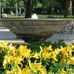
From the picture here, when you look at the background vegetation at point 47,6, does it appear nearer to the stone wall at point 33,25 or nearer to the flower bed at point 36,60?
the stone wall at point 33,25

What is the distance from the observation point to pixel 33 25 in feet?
42.5

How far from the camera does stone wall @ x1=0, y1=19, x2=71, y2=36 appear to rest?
12.9 meters

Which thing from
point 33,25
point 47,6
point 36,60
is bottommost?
point 47,6

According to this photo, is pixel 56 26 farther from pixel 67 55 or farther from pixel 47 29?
pixel 67 55

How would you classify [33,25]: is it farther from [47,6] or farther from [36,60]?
[47,6]

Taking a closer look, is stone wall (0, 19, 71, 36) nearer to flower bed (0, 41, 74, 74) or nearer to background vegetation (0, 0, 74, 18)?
flower bed (0, 41, 74, 74)

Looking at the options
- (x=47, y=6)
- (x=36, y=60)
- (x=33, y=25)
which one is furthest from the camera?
(x=47, y=6)

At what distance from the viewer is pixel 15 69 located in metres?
5.08

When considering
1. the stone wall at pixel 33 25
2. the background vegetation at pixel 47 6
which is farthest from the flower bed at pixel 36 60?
the background vegetation at pixel 47 6

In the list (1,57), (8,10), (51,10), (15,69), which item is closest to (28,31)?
(1,57)

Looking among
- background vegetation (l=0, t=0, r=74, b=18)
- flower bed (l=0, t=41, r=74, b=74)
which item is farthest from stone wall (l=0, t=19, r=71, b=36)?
background vegetation (l=0, t=0, r=74, b=18)

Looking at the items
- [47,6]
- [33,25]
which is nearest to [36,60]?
[33,25]

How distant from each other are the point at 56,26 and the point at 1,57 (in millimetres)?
6740

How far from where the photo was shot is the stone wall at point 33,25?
12.9m
